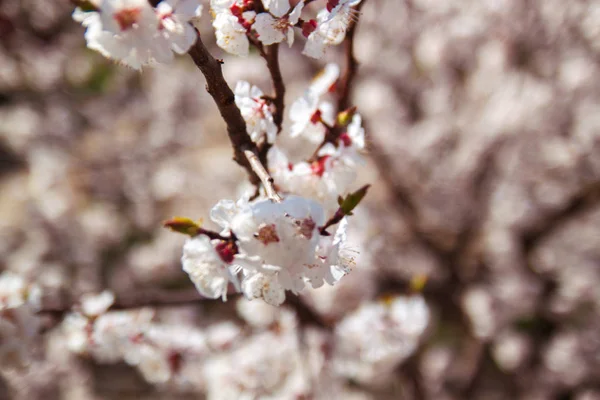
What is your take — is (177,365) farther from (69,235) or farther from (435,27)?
(435,27)

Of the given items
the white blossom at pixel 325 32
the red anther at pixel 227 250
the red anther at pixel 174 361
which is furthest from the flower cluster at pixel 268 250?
the red anther at pixel 174 361

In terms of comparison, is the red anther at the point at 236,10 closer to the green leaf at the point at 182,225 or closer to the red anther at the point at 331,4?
the red anther at the point at 331,4

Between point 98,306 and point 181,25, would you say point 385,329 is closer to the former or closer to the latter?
point 98,306

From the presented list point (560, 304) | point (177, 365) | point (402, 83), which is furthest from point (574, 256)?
point (177, 365)

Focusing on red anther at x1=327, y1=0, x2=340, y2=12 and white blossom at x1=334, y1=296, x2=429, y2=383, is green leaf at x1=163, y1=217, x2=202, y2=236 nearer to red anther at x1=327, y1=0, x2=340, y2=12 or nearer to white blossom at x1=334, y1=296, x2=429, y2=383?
red anther at x1=327, y1=0, x2=340, y2=12

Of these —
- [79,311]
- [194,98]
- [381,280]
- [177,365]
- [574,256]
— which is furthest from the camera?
[194,98]

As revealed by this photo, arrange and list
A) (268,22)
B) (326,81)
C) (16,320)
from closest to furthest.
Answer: (268,22)
(326,81)
(16,320)

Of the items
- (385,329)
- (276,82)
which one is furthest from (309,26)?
(385,329)
